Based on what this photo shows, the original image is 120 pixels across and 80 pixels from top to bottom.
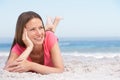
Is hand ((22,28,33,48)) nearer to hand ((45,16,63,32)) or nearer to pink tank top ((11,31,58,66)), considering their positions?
pink tank top ((11,31,58,66))

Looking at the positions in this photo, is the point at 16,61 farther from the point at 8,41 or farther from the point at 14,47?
the point at 8,41

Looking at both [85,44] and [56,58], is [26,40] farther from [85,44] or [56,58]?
[85,44]

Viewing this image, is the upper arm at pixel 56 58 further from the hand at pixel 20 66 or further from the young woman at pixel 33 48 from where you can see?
the hand at pixel 20 66

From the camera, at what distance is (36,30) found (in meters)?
2.59

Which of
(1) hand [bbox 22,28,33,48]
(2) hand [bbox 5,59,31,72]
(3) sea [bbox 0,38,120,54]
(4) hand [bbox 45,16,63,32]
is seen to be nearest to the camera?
(2) hand [bbox 5,59,31,72]

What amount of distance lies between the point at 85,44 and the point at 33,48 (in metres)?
9.72

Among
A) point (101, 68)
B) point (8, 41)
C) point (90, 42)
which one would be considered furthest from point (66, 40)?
point (101, 68)

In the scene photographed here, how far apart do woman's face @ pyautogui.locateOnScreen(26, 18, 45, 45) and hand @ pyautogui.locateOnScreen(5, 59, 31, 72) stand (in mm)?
220

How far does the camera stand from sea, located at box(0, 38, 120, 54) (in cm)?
1095

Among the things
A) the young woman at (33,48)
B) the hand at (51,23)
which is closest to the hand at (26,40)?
the young woman at (33,48)

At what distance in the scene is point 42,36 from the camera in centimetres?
261

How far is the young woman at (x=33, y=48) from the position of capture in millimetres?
2527

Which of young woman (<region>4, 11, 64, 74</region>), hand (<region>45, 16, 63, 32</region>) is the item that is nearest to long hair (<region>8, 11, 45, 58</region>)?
young woman (<region>4, 11, 64, 74</region>)

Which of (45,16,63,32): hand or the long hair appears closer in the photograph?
the long hair
